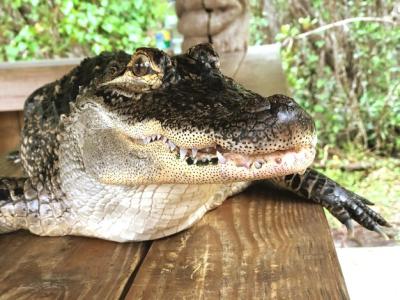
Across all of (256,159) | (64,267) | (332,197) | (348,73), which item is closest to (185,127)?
(256,159)

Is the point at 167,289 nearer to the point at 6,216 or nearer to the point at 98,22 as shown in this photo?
the point at 6,216

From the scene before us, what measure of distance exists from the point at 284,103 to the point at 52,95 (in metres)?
0.96

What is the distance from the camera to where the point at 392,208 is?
→ 463 centimetres

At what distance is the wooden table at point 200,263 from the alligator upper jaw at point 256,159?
0.81 ft

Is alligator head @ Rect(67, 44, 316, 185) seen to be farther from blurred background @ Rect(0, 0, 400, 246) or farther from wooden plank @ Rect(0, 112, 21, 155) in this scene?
blurred background @ Rect(0, 0, 400, 246)

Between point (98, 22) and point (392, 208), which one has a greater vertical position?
point (98, 22)

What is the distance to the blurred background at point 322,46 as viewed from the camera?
557 cm

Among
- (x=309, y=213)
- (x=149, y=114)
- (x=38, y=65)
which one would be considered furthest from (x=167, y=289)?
(x=38, y=65)

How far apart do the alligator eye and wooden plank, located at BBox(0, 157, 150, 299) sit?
0.43 m

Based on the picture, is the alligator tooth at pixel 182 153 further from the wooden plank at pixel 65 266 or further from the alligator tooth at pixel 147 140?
the wooden plank at pixel 65 266

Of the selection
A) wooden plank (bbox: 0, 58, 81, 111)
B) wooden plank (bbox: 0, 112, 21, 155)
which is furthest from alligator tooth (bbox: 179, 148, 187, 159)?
wooden plank (bbox: 0, 112, 21, 155)

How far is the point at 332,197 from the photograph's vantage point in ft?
5.63

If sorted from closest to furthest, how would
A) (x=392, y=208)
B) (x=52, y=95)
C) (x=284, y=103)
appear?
(x=284, y=103)
(x=52, y=95)
(x=392, y=208)

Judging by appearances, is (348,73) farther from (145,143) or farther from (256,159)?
(256,159)
